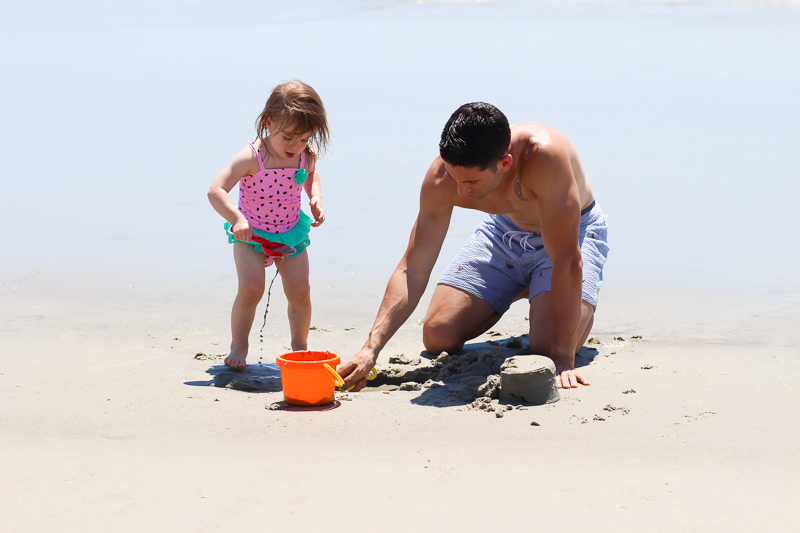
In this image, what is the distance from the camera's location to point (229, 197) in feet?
13.4

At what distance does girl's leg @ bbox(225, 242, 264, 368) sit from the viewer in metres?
4.18

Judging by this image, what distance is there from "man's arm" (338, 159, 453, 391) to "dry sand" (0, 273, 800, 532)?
0.26 meters

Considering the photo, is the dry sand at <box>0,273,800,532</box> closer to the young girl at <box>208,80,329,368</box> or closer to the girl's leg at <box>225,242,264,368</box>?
the girl's leg at <box>225,242,264,368</box>

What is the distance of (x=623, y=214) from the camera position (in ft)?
24.6

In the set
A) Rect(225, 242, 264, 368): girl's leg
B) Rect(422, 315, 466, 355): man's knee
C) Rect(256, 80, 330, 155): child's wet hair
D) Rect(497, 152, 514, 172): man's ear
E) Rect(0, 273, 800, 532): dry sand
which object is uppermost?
Rect(256, 80, 330, 155): child's wet hair

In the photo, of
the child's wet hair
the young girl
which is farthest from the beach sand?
the child's wet hair

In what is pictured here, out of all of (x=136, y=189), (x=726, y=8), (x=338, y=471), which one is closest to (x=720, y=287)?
(x=338, y=471)

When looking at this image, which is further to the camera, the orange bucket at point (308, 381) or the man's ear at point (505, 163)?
the man's ear at point (505, 163)

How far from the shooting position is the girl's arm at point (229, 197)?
13.0 ft

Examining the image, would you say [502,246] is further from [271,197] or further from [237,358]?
[237,358]

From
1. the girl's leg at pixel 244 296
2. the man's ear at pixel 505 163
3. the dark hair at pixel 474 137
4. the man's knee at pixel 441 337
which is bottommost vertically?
the man's knee at pixel 441 337

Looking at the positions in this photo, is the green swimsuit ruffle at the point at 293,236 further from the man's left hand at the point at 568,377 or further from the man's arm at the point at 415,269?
the man's left hand at the point at 568,377

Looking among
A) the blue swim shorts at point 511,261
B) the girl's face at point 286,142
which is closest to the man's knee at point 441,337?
the blue swim shorts at point 511,261

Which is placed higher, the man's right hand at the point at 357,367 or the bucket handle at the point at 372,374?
the man's right hand at the point at 357,367
